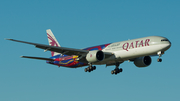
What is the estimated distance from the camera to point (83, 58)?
203 feet

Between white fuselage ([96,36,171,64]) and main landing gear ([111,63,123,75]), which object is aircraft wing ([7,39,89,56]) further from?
main landing gear ([111,63,123,75])

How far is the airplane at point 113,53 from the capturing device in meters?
56.6

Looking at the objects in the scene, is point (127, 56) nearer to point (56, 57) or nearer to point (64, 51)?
point (64, 51)

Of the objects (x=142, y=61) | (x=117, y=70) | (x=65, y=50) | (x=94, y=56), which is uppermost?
(x=65, y=50)

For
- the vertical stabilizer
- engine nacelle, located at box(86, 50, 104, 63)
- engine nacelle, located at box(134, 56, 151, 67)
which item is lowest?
engine nacelle, located at box(134, 56, 151, 67)

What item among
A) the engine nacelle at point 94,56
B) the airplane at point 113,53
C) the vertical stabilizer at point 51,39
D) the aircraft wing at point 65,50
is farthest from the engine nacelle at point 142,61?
the vertical stabilizer at point 51,39

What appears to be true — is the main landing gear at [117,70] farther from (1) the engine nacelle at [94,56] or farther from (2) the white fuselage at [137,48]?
(1) the engine nacelle at [94,56]

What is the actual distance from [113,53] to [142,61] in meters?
6.90

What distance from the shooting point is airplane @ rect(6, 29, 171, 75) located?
56562 millimetres

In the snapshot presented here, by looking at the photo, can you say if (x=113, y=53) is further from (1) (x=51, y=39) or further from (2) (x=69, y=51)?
(1) (x=51, y=39)

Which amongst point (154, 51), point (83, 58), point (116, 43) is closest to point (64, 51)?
point (83, 58)

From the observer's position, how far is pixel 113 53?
2365 inches

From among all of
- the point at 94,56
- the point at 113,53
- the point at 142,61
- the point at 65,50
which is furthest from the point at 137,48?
the point at 65,50

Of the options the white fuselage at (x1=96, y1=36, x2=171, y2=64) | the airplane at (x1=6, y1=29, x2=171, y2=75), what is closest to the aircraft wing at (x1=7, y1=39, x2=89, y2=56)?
the airplane at (x1=6, y1=29, x2=171, y2=75)
